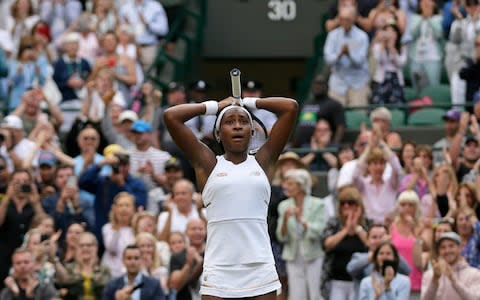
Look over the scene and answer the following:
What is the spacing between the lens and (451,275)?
1433 centimetres

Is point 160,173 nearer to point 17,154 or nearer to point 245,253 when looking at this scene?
point 17,154

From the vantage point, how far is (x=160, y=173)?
17422 mm

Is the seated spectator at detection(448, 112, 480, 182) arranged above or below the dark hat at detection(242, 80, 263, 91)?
below

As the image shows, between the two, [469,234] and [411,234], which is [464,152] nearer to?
[411,234]

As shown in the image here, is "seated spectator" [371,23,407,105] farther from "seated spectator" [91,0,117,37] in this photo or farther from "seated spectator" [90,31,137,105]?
"seated spectator" [91,0,117,37]

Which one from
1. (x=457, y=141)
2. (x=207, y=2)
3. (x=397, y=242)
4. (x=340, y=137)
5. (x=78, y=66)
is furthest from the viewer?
(x=207, y=2)

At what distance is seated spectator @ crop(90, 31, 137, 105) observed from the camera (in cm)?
1939

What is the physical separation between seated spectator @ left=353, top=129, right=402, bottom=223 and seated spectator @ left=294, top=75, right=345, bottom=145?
1864 millimetres

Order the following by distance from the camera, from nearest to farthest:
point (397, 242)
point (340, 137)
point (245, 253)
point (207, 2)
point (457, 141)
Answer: point (245, 253) < point (397, 242) < point (457, 141) < point (340, 137) < point (207, 2)

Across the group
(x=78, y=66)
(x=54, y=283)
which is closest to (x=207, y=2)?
(x=78, y=66)

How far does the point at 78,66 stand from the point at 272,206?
4.46 meters

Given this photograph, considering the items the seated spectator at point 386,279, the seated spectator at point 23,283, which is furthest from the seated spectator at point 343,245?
the seated spectator at point 23,283

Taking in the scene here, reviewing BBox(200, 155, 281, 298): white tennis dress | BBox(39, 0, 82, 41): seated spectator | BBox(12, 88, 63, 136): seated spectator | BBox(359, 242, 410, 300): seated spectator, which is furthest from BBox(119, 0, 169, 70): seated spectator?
BBox(200, 155, 281, 298): white tennis dress

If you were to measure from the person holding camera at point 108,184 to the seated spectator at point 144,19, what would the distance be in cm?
426
